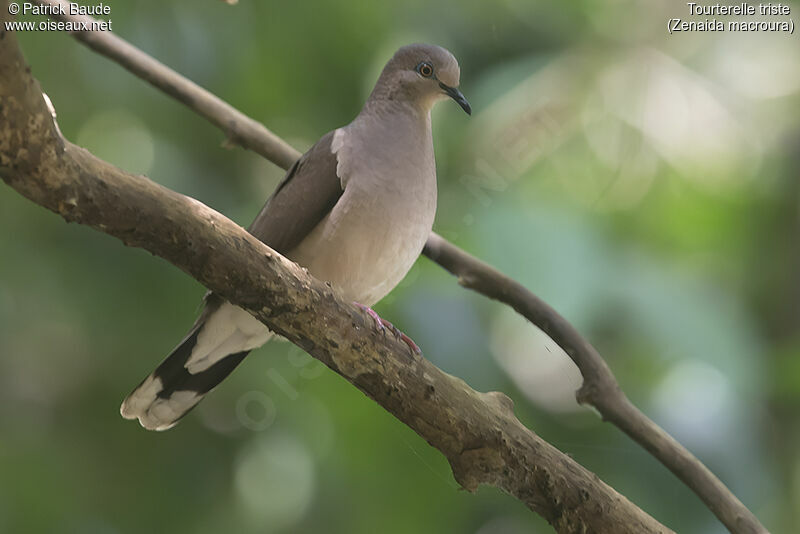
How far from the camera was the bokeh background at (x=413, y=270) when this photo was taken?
3250 millimetres

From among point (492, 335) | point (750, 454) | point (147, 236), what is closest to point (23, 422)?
point (492, 335)

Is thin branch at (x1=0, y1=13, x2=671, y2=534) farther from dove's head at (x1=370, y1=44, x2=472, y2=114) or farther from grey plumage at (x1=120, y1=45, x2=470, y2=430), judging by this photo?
dove's head at (x1=370, y1=44, x2=472, y2=114)

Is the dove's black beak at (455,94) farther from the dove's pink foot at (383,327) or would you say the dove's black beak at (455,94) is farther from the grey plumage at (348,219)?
the dove's pink foot at (383,327)

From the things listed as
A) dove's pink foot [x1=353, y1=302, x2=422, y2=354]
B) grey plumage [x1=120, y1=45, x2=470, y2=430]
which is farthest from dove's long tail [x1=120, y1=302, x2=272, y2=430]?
dove's pink foot [x1=353, y1=302, x2=422, y2=354]

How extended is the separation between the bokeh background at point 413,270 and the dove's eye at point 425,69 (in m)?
0.69

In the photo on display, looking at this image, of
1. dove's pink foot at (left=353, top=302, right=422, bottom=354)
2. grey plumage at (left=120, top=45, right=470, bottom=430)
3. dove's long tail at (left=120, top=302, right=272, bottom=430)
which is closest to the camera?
dove's pink foot at (left=353, top=302, right=422, bottom=354)

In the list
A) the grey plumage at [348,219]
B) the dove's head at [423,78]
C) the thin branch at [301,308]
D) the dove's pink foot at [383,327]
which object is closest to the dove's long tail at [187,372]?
the grey plumage at [348,219]

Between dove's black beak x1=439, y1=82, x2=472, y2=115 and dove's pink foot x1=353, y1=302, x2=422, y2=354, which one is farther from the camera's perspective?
dove's black beak x1=439, y1=82, x2=472, y2=115

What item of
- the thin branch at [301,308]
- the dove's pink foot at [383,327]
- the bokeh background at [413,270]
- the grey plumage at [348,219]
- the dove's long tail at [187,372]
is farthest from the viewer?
the bokeh background at [413,270]

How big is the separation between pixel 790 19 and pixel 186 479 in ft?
9.90

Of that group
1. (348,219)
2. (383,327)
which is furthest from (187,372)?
(383,327)

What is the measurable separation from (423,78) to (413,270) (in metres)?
0.92

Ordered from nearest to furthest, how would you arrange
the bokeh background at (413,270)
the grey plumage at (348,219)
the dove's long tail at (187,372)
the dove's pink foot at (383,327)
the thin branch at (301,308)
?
the thin branch at (301,308) < the dove's pink foot at (383,327) < the grey plumage at (348,219) < the dove's long tail at (187,372) < the bokeh background at (413,270)

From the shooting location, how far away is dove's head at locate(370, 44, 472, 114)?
7.89 ft
